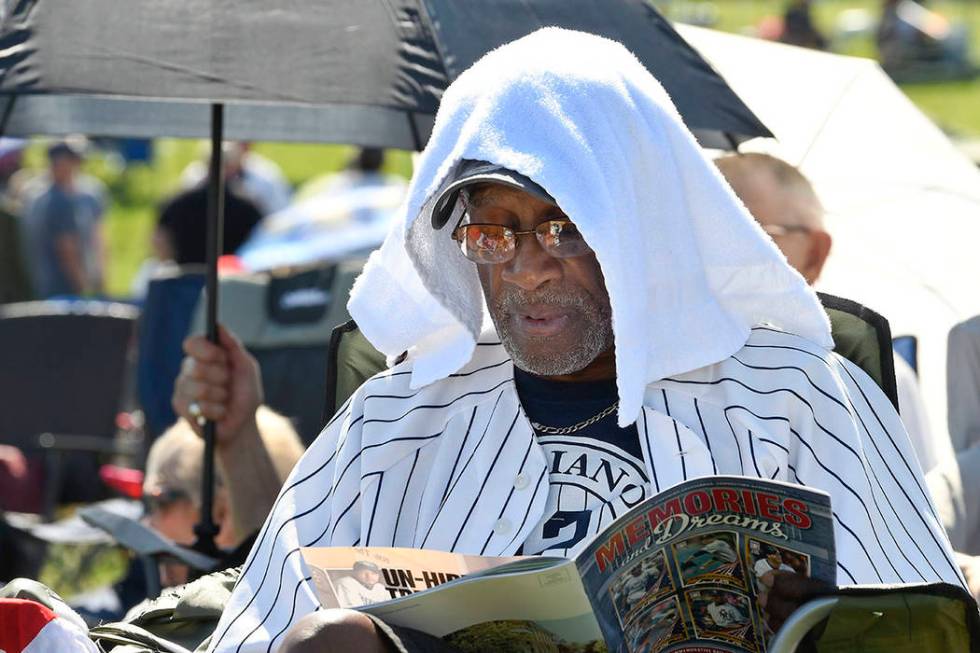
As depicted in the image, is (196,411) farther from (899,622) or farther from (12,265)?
(12,265)

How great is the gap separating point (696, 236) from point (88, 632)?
1.26 meters

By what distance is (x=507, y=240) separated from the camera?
10.2 ft

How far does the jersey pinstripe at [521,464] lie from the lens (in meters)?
2.93

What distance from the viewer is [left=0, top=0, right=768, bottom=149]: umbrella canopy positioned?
12.1 ft

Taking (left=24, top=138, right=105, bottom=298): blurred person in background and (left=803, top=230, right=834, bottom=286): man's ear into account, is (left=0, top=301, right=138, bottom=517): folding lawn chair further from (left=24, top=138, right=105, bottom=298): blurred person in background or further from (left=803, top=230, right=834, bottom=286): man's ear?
(left=24, top=138, right=105, bottom=298): blurred person in background

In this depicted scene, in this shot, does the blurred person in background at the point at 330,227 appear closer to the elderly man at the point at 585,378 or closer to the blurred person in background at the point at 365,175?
the blurred person in background at the point at 365,175

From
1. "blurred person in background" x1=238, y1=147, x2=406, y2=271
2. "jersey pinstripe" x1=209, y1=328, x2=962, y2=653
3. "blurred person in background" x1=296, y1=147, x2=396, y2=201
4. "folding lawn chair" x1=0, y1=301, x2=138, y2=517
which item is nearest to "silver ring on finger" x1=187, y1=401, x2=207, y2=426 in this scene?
"jersey pinstripe" x1=209, y1=328, x2=962, y2=653

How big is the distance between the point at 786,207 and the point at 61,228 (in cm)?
906

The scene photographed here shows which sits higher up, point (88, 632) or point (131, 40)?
Answer: point (131, 40)

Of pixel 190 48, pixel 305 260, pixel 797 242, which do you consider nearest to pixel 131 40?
pixel 190 48

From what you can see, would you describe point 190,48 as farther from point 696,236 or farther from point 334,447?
point 696,236

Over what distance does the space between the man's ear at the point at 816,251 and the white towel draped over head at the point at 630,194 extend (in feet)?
4.52

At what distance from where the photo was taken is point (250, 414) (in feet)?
14.6

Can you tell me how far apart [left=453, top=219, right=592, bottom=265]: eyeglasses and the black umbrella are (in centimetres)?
66
